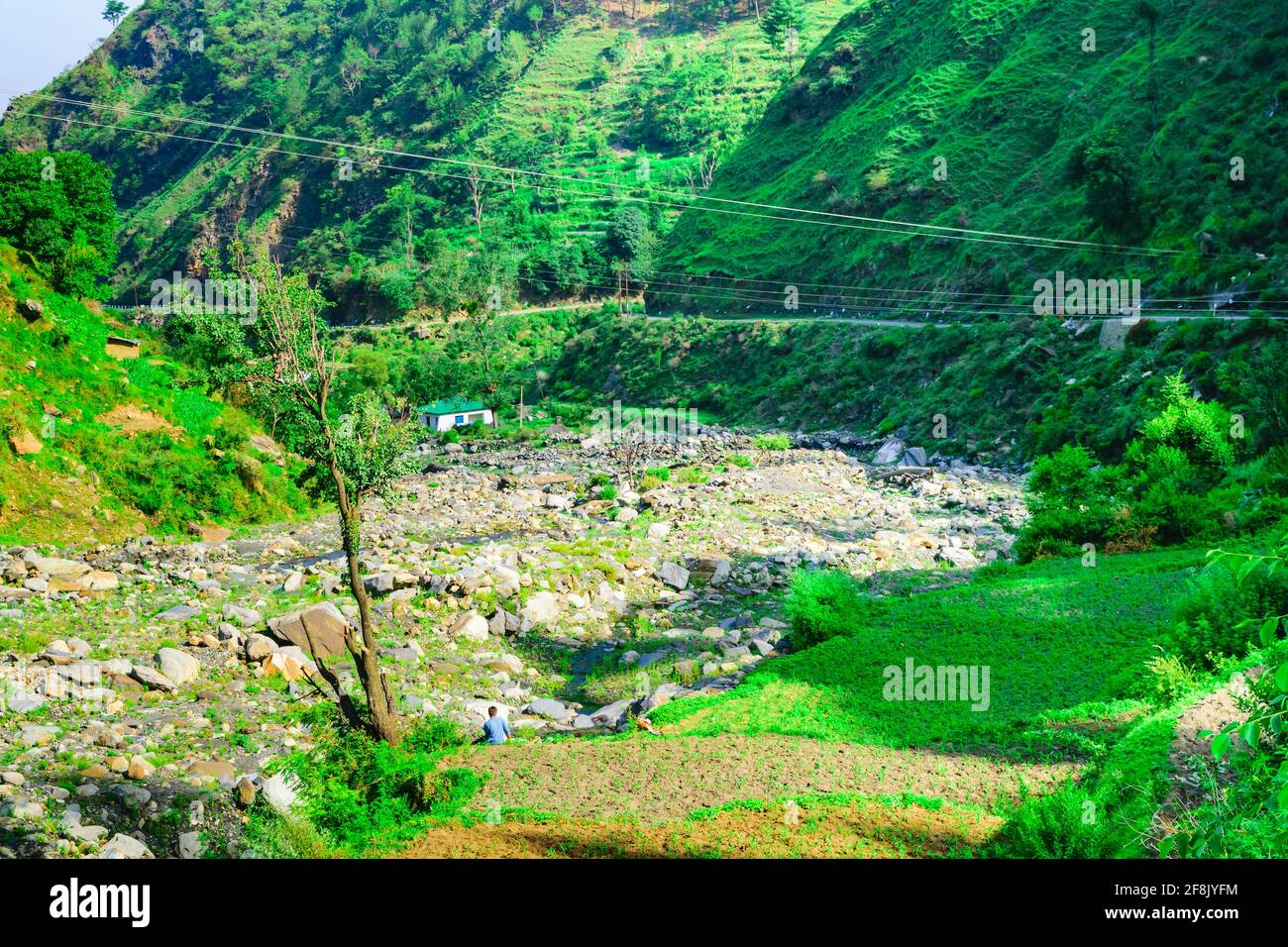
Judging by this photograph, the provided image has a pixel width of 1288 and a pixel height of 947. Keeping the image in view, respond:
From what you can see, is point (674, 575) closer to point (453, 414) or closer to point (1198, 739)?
point (1198, 739)

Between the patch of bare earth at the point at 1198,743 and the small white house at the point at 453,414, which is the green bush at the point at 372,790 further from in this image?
the small white house at the point at 453,414

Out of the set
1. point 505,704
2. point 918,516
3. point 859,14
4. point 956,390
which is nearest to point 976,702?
point 505,704

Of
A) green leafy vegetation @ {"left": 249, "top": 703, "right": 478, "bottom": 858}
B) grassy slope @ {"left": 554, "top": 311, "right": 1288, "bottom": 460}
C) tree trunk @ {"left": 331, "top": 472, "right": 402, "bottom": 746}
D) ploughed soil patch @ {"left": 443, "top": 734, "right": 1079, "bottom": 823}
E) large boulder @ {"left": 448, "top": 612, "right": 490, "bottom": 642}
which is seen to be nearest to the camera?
green leafy vegetation @ {"left": 249, "top": 703, "right": 478, "bottom": 858}

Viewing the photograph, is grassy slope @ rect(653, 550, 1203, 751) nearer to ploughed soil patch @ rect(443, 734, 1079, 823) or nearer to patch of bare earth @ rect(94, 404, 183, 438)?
ploughed soil patch @ rect(443, 734, 1079, 823)

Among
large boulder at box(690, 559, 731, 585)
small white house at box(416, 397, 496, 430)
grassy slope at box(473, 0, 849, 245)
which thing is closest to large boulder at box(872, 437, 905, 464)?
large boulder at box(690, 559, 731, 585)

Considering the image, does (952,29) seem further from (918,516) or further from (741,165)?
(918,516)

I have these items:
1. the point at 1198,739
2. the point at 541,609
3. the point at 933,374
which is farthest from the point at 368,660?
the point at 933,374

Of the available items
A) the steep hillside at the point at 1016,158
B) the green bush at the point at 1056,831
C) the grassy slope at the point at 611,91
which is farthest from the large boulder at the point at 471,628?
the grassy slope at the point at 611,91

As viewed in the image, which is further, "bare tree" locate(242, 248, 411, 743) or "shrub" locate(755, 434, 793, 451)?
"shrub" locate(755, 434, 793, 451)
